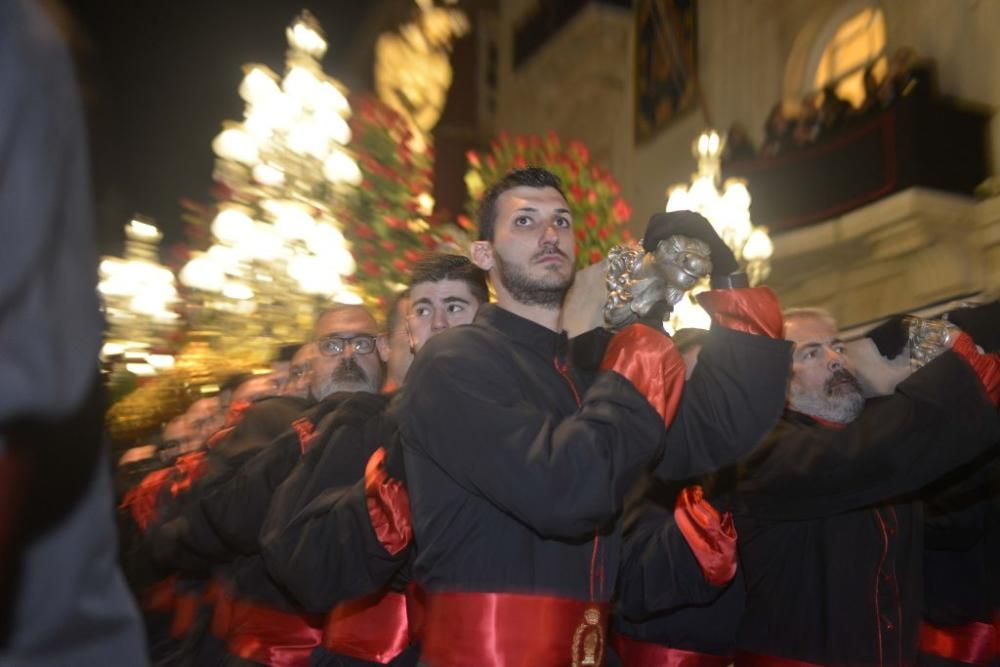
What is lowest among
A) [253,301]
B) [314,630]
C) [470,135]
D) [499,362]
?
[314,630]

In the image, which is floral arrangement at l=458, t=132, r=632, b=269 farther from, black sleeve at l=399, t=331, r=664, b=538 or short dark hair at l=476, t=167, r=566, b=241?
black sleeve at l=399, t=331, r=664, b=538

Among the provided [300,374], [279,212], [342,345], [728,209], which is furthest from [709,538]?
[728,209]

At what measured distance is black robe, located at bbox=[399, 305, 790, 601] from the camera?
2.33 metres

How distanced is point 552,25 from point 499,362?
1596 cm

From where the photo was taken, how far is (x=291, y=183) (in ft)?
21.2

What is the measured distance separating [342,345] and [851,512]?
2154 mm

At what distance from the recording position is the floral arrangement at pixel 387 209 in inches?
235

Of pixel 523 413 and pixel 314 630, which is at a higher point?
pixel 523 413

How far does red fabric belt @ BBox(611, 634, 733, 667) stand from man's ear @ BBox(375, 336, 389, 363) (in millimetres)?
1527

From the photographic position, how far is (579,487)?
2301 mm

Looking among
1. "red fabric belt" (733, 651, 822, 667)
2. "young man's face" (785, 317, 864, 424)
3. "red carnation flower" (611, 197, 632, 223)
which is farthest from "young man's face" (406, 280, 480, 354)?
"red carnation flower" (611, 197, 632, 223)

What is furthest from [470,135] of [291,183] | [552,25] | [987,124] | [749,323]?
[749,323]

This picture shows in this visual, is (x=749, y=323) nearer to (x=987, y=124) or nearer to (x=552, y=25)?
(x=987, y=124)

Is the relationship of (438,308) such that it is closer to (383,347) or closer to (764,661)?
(383,347)
